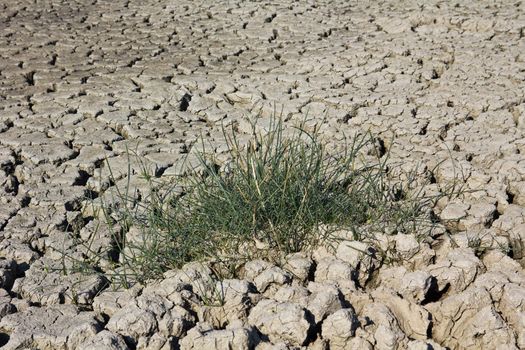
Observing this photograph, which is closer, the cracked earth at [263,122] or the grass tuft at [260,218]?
Result: the cracked earth at [263,122]

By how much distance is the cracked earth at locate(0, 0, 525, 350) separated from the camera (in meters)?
2.42

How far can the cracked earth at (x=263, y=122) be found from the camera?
2418 millimetres

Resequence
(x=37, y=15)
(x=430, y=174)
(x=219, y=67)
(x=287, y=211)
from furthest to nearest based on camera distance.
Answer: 1. (x=37, y=15)
2. (x=219, y=67)
3. (x=430, y=174)
4. (x=287, y=211)

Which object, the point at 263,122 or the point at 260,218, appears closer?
the point at 260,218

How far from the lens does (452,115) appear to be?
155 inches

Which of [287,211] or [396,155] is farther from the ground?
[287,211]

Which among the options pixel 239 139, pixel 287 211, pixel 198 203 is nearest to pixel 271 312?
pixel 287 211

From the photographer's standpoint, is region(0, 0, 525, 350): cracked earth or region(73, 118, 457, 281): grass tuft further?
region(73, 118, 457, 281): grass tuft

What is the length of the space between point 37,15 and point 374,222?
3.75m

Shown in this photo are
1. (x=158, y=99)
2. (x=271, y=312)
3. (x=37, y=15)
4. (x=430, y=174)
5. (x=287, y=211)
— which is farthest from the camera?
(x=37, y=15)

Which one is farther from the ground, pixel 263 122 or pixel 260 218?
pixel 260 218

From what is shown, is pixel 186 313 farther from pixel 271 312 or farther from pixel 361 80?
pixel 361 80

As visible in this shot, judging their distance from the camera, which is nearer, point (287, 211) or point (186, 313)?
point (186, 313)

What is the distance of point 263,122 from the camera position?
397 centimetres
